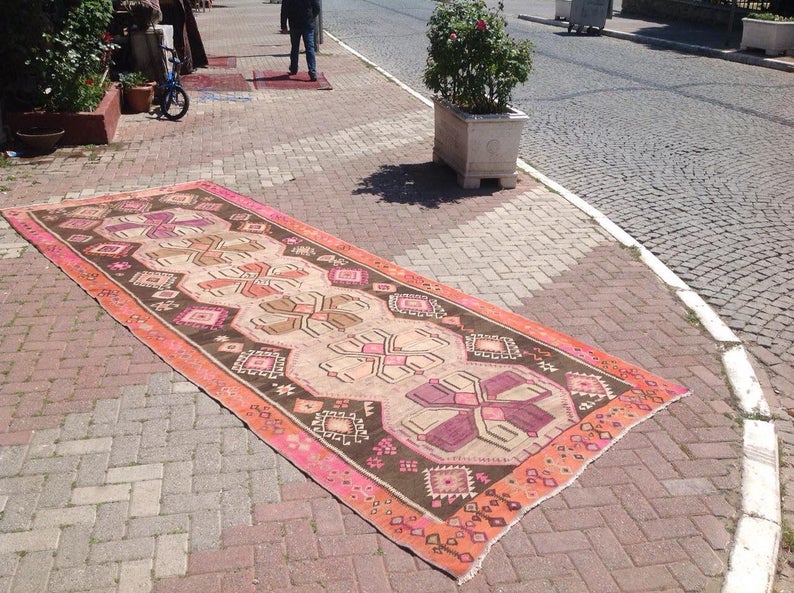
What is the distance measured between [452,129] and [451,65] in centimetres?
77

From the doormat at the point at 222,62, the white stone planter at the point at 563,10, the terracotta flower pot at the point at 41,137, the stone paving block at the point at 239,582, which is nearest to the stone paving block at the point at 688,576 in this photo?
the stone paving block at the point at 239,582

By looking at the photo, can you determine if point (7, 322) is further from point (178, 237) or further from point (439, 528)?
point (439, 528)

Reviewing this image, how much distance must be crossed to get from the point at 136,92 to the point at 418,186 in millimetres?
6078

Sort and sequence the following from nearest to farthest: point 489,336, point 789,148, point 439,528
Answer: point 439,528 < point 489,336 < point 789,148

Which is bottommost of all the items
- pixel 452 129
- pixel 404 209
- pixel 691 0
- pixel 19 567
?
pixel 19 567

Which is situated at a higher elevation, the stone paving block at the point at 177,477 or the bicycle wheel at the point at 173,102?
the bicycle wheel at the point at 173,102

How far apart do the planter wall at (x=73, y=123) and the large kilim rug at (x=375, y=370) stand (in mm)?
3183

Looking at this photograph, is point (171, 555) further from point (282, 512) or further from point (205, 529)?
point (282, 512)

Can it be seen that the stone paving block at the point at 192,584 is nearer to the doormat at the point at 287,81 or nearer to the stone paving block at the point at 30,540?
the stone paving block at the point at 30,540

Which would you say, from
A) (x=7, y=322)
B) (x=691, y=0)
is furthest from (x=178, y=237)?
(x=691, y=0)

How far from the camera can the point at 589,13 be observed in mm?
23391

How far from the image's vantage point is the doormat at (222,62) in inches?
683

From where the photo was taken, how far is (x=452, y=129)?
8.91m

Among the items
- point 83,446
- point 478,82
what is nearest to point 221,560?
point 83,446
